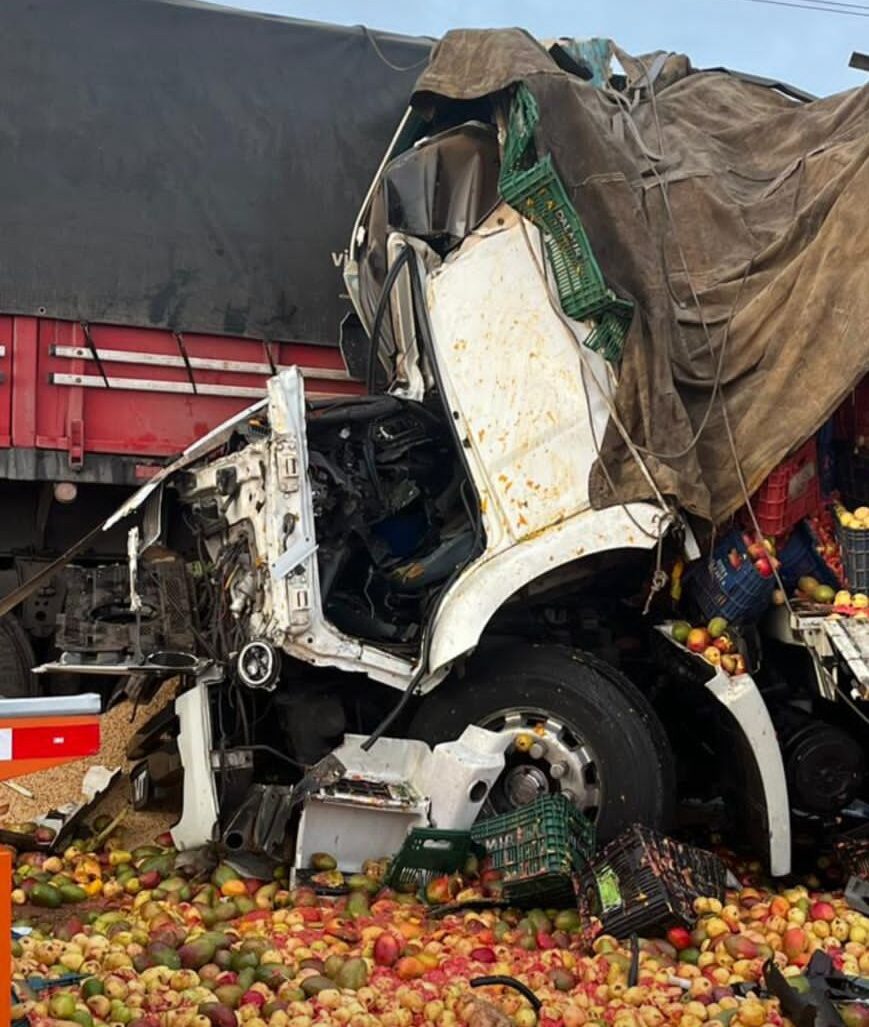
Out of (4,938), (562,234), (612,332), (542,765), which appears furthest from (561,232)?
(4,938)

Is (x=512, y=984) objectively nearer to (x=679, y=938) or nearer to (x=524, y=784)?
(x=679, y=938)

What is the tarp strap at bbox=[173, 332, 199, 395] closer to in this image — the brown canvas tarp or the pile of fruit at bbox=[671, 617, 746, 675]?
the brown canvas tarp

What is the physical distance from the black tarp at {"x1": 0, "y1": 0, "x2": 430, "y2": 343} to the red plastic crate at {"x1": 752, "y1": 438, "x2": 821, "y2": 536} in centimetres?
290

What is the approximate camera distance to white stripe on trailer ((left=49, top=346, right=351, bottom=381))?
19.7 feet

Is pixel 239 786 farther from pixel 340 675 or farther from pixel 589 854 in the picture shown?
pixel 589 854

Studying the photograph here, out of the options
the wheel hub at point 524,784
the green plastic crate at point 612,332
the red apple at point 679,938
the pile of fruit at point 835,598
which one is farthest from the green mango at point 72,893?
the pile of fruit at point 835,598

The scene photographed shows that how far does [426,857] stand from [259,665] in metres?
0.94

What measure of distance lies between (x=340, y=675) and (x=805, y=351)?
2227mm

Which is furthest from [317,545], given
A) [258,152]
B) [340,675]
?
[258,152]

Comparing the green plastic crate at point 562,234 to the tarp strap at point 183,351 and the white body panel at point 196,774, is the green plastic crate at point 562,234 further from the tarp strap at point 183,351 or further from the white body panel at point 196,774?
the tarp strap at point 183,351

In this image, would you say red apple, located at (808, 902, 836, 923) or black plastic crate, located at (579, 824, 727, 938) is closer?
black plastic crate, located at (579, 824, 727, 938)

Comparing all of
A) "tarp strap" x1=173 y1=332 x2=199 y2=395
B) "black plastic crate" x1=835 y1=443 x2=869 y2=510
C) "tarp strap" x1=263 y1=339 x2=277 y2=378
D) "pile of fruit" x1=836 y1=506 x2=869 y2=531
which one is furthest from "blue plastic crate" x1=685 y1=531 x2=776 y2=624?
"tarp strap" x1=173 y1=332 x2=199 y2=395

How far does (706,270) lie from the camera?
15.8 feet

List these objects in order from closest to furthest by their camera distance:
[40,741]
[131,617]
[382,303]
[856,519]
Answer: [40,741]
[856,519]
[382,303]
[131,617]
